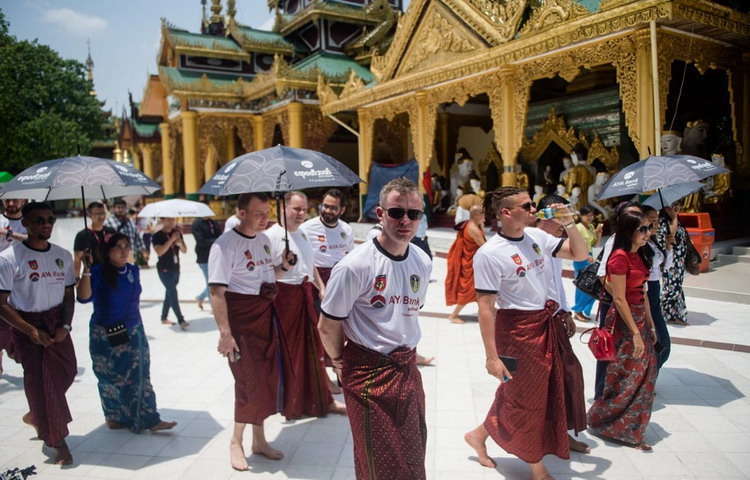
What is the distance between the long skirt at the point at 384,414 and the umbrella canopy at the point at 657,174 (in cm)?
276

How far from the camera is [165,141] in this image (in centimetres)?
2542

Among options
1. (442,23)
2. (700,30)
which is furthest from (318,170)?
(442,23)

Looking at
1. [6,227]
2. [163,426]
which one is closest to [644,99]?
[163,426]

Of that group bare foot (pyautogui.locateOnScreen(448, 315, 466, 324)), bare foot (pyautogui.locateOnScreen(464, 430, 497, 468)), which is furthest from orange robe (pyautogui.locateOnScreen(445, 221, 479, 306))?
bare foot (pyautogui.locateOnScreen(464, 430, 497, 468))

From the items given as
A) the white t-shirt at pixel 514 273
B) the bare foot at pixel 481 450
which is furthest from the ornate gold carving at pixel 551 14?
the bare foot at pixel 481 450

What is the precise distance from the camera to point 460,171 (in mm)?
17078

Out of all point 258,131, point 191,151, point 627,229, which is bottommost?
point 627,229

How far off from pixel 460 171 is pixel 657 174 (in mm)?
12902

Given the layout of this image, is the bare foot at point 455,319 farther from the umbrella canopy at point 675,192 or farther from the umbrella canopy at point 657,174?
the umbrella canopy at point 657,174

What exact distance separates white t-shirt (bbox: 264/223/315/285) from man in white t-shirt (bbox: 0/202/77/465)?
149cm

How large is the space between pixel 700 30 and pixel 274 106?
14.7 metres

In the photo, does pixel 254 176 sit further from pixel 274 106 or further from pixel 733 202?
pixel 274 106

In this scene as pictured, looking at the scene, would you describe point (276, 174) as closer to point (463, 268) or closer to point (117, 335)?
point (117, 335)

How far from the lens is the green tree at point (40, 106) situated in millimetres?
26828
